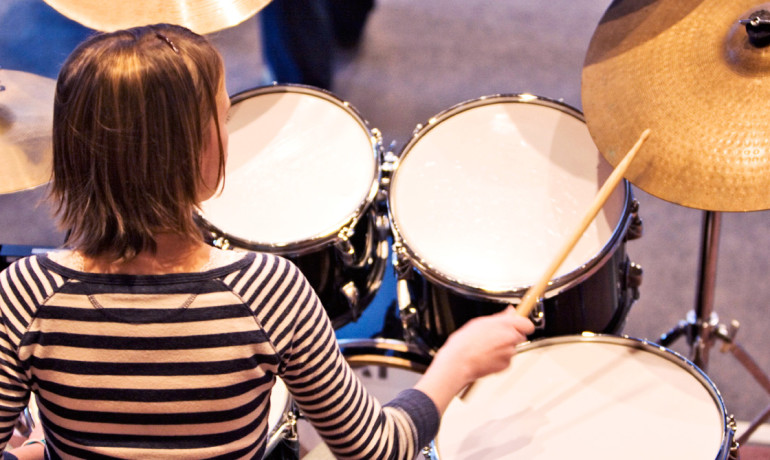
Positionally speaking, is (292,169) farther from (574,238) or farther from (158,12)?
(574,238)

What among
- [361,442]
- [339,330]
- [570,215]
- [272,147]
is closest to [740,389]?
[570,215]

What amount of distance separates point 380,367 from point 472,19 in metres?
1.77

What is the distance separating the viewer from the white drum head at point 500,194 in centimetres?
148

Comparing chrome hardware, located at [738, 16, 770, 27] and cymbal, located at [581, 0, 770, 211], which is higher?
chrome hardware, located at [738, 16, 770, 27]

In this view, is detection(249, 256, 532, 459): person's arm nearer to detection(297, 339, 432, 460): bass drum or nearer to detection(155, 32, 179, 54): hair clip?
detection(155, 32, 179, 54): hair clip

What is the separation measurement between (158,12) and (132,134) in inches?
26.5

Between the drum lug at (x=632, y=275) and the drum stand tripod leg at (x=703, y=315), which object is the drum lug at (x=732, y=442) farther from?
the drum stand tripod leg at (x=703, y=315)

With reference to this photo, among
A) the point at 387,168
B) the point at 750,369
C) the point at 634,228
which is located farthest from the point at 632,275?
the point at 387,168

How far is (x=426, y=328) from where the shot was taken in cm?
160

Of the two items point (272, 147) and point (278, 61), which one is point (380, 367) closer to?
point (272, 147)

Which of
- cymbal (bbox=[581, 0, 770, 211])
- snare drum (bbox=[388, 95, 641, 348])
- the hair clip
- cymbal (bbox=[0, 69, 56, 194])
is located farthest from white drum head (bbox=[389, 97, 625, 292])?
the hair clip

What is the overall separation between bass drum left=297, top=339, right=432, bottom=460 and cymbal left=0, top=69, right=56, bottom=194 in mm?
661

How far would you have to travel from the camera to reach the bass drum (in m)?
1.65

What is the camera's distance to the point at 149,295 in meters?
0.83
